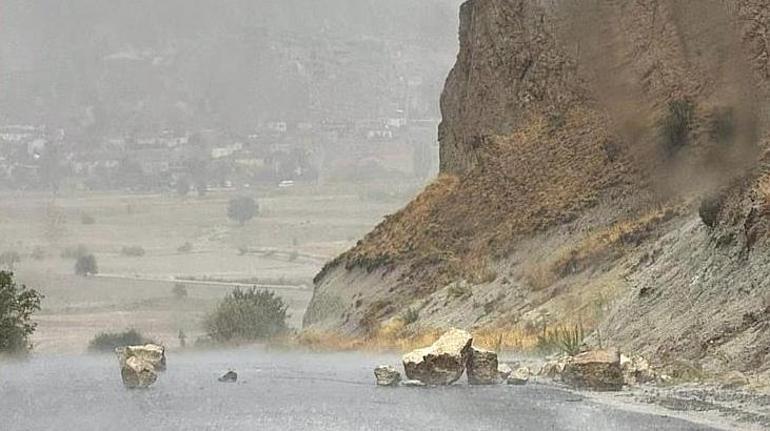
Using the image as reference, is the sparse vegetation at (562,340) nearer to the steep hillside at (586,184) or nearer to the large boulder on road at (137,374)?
the steep hillside at (586,184)

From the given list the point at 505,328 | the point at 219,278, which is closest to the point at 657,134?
the point at 505,328

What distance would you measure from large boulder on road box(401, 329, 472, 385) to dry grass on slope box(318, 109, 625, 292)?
19198 mm

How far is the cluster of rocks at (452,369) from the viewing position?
27766mm

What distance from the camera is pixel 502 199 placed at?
2068 inches

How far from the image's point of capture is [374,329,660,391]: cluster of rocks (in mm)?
25734

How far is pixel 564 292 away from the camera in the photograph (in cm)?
4181

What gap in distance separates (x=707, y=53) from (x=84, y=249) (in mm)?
135645

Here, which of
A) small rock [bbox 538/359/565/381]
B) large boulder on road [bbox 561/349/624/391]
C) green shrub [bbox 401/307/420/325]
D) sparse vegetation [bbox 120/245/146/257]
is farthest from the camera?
sparse vegetation [bbox 120/245/146/257]

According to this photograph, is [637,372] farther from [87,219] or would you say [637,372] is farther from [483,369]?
[87,219]

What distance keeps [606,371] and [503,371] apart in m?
3.64

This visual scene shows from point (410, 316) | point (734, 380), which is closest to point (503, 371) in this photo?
point (734, 380)

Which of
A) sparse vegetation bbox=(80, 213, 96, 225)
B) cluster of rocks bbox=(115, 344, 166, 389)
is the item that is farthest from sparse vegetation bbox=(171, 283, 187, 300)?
cluster of rocks bbox=(115, 344, 166, 389)

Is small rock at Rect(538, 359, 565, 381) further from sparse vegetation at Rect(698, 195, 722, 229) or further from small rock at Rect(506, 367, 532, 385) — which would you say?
sparse vegetation at Rect(698, 195, 722, 229)


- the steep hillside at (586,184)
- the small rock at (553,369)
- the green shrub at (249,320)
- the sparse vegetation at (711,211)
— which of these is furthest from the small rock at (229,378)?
Result: the green shrub at (249,320)
